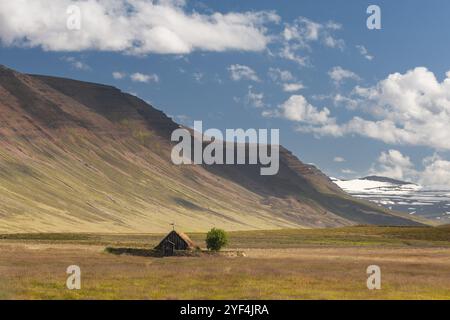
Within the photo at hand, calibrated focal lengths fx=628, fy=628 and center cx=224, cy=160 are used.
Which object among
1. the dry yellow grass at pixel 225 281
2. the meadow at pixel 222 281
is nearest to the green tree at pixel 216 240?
the meadow at pixel 222 281

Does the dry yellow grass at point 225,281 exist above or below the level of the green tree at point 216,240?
below

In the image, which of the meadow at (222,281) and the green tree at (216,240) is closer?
the meadow at (222,281)

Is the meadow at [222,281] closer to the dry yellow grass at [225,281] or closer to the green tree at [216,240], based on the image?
the dry yellow grass at [225,281]

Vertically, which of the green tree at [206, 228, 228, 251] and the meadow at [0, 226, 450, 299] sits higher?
the green tree at [206, 228, 228, 251]

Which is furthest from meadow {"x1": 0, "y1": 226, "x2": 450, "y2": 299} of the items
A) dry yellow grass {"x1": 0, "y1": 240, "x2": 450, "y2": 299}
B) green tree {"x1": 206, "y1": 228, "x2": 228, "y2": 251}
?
green tree {"x1": 206, "y1": 228, "x2": 228, "y2": 251}

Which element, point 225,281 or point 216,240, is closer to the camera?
point 225,281

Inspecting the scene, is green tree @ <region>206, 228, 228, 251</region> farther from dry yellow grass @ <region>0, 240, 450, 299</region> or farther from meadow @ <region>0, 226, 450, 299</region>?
dry yellow grass @ <region>0, 240, 450, 299</region>

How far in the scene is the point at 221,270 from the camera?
193 feet

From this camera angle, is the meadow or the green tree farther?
the green tree

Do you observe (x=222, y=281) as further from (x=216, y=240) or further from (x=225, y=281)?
(x=216, y=240)

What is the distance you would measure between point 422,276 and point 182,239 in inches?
1658

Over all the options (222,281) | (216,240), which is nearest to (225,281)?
(222,281)
